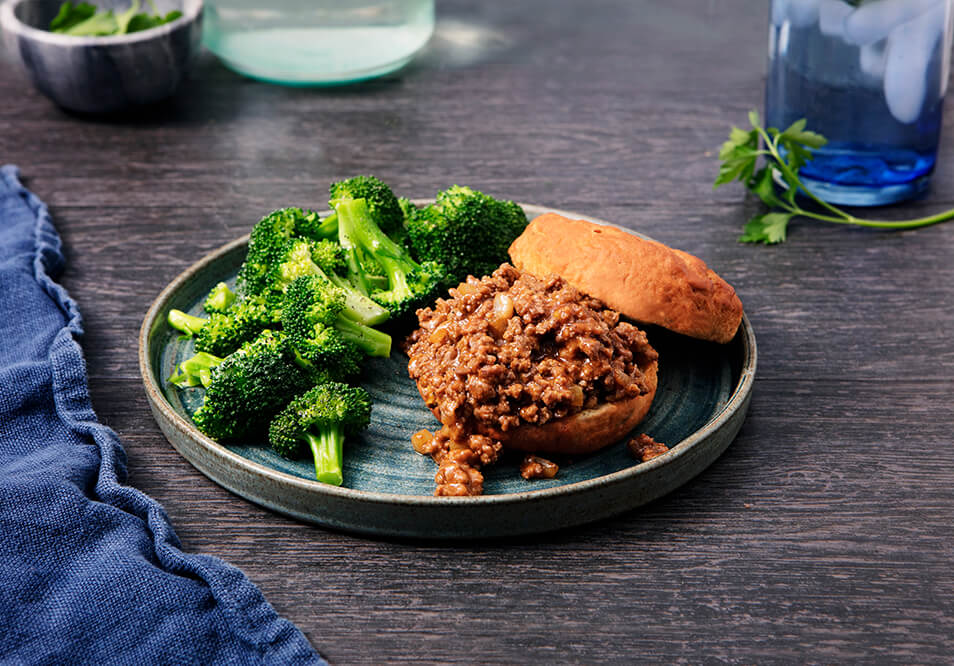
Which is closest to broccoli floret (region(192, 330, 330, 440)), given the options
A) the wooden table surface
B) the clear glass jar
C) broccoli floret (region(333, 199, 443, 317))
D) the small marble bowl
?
the wooden table surface

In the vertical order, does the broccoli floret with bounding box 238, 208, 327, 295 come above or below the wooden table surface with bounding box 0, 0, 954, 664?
above

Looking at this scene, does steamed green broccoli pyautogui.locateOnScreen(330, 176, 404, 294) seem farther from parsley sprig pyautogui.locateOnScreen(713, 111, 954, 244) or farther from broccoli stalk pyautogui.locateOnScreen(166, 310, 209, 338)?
parsley sprig pyautogui.locateOnScreen(713, 111, 954, 244)

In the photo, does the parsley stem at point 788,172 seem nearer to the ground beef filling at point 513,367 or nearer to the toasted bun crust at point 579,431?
the ground beef filling at point 513,367

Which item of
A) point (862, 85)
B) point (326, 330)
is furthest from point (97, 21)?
point (862, 85)

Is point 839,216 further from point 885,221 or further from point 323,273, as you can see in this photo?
point 323,273

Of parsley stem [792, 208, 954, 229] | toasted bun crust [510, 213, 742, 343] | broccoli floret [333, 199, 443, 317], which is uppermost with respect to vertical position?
toasted bun crust [510, 213, 742, 343]

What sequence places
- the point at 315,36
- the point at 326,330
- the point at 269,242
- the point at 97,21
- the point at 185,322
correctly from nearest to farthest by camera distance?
1. the point at 326,330
2. the point at 185,322
3. the point at 269,242
4. the point at 97,21
5. the point at 315,36

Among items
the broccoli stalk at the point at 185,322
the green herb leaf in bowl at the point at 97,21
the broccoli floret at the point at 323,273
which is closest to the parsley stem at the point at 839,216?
the broccoli floret at the point at 323,273
